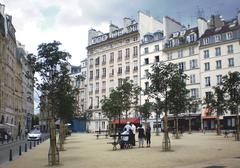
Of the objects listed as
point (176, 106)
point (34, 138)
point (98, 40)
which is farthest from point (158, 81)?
point (98, 40)

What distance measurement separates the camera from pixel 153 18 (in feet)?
300

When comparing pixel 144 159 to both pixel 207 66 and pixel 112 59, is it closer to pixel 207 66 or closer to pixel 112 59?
pixel 207 66

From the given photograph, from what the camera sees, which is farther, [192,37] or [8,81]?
[192,37]

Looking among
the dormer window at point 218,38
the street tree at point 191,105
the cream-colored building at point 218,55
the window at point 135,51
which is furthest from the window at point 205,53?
the window at point 135,51

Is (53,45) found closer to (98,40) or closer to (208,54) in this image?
(208,54)

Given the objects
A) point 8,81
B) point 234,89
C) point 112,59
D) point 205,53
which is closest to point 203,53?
point 205,53

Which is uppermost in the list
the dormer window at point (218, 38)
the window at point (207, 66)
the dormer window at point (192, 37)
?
the dormer window at point (192, 37)

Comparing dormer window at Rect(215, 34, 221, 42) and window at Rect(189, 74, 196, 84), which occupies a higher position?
dormer window at Rect(215, 34, 221, 42)

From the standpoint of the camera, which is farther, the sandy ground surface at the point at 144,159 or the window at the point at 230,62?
the window at the point at 230,62

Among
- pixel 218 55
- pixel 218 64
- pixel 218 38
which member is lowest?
pixel 218 64

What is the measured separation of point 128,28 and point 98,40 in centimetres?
1192

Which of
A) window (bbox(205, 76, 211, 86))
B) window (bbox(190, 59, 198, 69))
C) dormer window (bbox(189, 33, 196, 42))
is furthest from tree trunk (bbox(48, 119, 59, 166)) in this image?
dormer window (bbox(189, 33, 196, 42))

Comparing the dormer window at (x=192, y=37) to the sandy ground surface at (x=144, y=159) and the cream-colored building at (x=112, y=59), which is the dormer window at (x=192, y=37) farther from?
the sandy ground surface at (x=144, y=159)

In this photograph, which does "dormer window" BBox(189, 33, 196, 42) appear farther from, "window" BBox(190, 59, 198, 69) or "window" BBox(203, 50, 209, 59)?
"window" BBox(203, 50, 209, 59)
